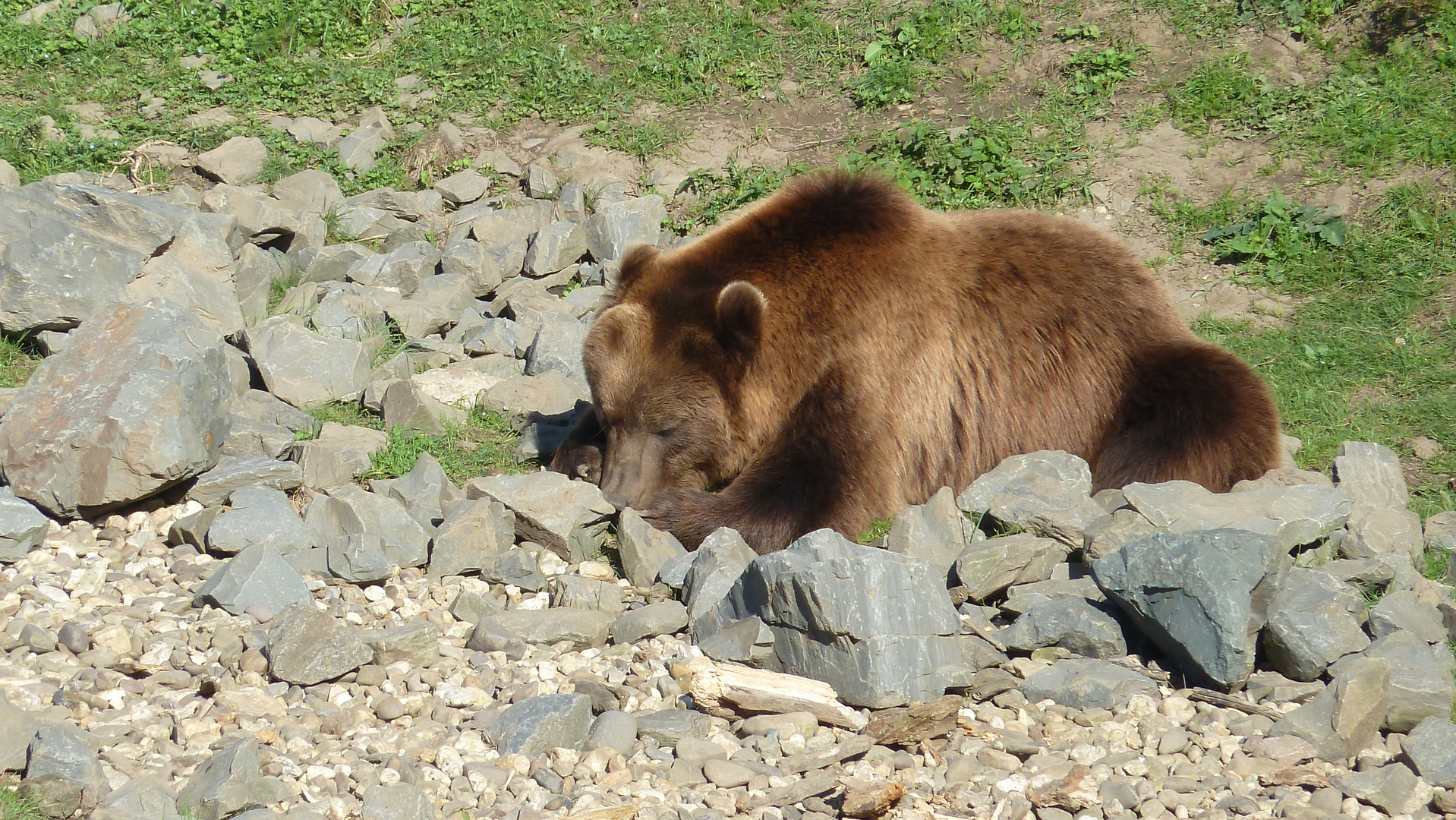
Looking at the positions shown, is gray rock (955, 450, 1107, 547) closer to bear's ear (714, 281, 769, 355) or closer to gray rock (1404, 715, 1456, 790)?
bear's ear (714, 281, 769, 355)

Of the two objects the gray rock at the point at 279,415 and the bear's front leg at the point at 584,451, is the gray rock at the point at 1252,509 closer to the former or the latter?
the bear's front leg at the point at 584,451

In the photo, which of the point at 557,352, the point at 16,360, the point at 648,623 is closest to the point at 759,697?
the point at 648,623

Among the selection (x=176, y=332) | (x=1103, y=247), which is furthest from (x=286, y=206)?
(x=1103, y=247)

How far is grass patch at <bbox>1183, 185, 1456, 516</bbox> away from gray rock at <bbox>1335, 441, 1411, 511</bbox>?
0.21 m

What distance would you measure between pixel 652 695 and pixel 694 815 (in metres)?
0.66

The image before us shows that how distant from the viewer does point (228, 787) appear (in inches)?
111

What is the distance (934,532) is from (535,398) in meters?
2.34

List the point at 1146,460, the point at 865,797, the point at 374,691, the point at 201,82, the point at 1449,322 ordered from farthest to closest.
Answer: the point at 201,82, the point at 1449,322, the point at 1146,460, the point at 374,691, the point at 865,797

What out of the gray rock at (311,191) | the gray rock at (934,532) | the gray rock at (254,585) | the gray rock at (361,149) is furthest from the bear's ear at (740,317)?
the gray rock at (361,149)

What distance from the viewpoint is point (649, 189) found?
8.57 m

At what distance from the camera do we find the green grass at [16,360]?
5.68 metres

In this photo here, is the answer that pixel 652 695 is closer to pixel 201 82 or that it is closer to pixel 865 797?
pixel 865 797

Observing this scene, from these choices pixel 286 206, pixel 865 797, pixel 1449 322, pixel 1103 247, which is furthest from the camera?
pixel 286 206

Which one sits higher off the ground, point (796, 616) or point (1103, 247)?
point (1103, 247)
